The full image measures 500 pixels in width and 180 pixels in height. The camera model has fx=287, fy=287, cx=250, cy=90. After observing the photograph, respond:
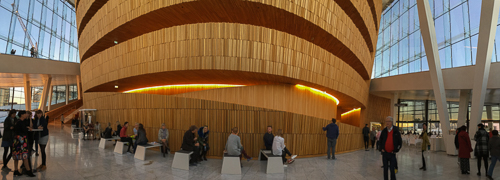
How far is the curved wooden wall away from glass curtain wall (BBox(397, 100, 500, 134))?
1486 centimetres

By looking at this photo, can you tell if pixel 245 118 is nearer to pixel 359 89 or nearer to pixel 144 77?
pixel 144 77

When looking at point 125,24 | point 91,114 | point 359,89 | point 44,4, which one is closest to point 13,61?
point 91,114

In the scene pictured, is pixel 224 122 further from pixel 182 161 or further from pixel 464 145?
pixel 464 145

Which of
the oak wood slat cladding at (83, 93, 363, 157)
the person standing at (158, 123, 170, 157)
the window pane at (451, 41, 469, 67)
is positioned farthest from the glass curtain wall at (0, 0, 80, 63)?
the window pane at (451, 41, 469, 67)

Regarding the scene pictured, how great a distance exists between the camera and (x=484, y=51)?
12406mm

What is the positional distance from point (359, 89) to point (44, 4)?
120 ft

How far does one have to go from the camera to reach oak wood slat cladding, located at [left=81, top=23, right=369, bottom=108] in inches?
433

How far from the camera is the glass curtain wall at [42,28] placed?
89.3 feet

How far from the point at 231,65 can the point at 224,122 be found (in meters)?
2.24

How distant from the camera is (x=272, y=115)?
10273mm

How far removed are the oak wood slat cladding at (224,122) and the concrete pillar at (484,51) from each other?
20.6 ft

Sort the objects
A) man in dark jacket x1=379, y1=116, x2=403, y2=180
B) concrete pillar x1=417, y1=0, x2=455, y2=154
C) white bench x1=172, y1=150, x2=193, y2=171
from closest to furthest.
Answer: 1. man in dark jacket x1=379, y1=116, x2=403, y2=180
2. white bench x1=172, y1=150, x2=193, y2=171
3. concrete pillar x1=417, y1=0, x2=455, y2=154

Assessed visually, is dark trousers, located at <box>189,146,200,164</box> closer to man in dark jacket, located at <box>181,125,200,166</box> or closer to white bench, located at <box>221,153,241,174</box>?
man in dark jacket, located at <box>181,125,200,166</box>

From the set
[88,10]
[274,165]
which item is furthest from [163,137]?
[88,10]
